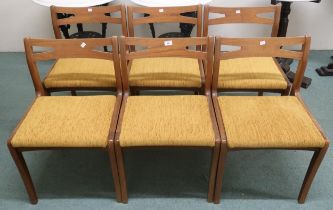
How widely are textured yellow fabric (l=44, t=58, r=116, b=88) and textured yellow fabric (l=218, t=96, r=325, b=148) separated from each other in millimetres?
642

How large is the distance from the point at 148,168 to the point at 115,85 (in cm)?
50

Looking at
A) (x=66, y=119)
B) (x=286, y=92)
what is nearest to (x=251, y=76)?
(x=286, y=92)

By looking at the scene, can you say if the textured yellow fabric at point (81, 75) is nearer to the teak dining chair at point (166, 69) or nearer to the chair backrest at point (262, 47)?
the teak dining chair at point (166, 69)

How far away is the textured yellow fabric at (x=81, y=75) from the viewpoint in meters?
1.69

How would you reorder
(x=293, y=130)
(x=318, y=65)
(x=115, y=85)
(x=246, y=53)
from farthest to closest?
(x=318, y=65), (x=115, y=85), (x=246, y=53), (x=293, y=130)

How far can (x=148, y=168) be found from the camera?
174cm

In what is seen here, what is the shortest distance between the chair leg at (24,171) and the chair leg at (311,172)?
1.30 metres

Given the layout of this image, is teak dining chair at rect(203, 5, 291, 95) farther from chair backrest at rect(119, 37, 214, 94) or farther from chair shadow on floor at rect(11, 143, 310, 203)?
chair shadow on floor at rect(11, 143, 310, 203)

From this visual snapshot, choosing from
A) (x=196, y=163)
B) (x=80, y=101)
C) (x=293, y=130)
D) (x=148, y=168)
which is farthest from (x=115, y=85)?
(x=293, y=130)

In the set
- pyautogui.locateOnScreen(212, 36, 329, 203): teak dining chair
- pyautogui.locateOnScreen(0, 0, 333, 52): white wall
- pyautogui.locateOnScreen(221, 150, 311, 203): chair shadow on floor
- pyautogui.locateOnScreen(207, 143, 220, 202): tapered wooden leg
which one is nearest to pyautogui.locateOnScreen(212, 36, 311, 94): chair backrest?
pyautogui.locateOnScreen(212, 36, 329, 203): teak dining chair

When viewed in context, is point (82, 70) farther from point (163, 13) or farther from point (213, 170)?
point (213, 170)

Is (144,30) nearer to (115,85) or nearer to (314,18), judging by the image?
(115,85)

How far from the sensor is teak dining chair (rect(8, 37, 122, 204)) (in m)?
1.30

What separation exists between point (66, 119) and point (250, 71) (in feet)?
3.32
